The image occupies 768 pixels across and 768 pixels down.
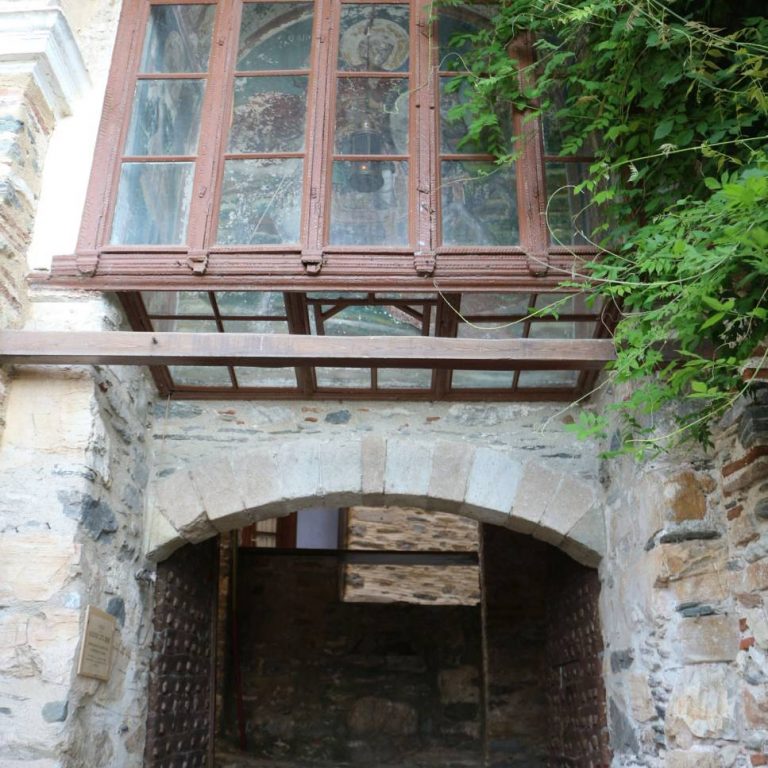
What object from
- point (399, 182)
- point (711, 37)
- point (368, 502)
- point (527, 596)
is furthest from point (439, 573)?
point (711, 37)

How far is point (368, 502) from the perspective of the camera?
13.7 ft

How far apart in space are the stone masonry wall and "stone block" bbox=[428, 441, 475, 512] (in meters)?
0.75

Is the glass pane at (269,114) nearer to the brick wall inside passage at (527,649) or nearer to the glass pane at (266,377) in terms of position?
the glass pane at (266,377)

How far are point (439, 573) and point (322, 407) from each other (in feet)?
13.7

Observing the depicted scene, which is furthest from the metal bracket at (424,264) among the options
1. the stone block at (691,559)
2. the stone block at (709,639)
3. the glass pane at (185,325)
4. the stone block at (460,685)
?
the stone block at (460,685)

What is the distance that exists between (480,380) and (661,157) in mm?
1326

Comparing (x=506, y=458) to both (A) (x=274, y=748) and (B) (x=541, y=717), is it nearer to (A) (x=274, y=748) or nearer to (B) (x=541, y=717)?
(B) (x=541, y=717)

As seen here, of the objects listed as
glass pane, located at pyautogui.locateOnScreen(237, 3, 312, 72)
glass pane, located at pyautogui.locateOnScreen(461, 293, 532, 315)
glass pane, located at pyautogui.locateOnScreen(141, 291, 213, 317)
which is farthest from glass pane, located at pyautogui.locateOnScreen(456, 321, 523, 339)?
glass pane, located at pyautogui.locateOnScreen(237, 3, 312, 72)

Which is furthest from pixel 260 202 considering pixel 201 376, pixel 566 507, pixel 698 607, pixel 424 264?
pixel 698 607

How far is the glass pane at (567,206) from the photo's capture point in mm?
3916

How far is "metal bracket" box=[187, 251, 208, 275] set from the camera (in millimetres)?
3762

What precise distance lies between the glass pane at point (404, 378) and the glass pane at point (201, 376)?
2.45 ft

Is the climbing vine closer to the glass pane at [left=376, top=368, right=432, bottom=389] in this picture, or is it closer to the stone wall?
the glass pane at [left=376, top=368, right=432, bottom=389]

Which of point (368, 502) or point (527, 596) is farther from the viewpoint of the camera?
point (527, 596)
